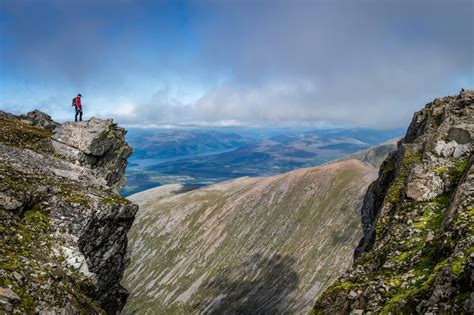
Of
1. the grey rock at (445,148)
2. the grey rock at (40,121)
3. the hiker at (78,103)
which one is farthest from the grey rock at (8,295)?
the grey rock at (40,121)

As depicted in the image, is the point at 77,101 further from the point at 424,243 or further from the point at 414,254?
the point at 424,243

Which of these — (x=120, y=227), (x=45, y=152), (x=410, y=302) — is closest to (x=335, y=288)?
(x=410, y=302)

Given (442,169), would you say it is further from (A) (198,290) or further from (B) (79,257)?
(A) (198,290)

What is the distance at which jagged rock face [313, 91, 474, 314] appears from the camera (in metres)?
13.2

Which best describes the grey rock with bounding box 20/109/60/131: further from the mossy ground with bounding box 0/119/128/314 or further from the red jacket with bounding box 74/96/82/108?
the mossy ground with bounding box 0/119/128/314

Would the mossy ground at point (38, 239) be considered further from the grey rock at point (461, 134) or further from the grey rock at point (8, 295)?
the grey rock at point (461, 134)


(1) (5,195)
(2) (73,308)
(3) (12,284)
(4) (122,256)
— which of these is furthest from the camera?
(4) (122,256)

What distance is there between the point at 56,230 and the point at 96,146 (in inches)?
976

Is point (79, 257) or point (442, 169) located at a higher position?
point (442, 169)

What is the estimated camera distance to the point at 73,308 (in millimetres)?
19688

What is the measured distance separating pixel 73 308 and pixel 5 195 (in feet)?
36.3

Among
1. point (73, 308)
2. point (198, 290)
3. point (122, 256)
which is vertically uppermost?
point (73, 308)

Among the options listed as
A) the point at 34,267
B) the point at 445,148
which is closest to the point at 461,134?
the point at 445,148

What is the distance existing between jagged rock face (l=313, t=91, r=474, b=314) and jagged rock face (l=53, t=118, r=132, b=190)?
3671 centimetres
